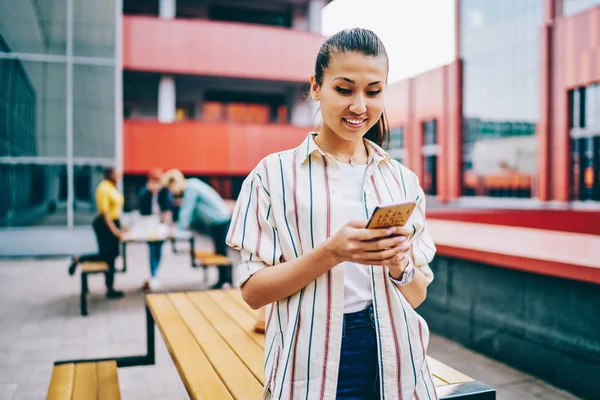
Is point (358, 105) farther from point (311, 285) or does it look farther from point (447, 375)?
point (447, 375)

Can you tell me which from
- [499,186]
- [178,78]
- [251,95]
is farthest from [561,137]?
[178,78]

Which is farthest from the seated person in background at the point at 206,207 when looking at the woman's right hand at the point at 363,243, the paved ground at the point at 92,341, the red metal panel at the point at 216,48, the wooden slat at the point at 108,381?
the red metal panel at the point at 216,48

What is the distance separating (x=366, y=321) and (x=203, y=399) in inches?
34.6

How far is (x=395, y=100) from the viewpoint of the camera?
27.6 meters

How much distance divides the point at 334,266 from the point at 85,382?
217 centimetres

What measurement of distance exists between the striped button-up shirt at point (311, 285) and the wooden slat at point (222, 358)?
27.5 inches

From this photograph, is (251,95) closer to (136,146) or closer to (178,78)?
(178,78)

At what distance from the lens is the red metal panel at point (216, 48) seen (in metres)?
15.7

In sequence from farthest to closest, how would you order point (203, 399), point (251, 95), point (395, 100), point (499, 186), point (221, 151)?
point (395, 100)
point (499, 186)
point (251, 95)
point (221, 151)
point (203, 399)

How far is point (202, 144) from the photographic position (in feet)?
54.4

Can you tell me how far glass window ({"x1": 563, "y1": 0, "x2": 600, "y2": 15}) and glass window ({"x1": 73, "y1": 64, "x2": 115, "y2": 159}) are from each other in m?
14.5

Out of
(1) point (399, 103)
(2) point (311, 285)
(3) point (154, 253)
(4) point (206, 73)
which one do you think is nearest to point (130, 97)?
(4) point (206, 73)

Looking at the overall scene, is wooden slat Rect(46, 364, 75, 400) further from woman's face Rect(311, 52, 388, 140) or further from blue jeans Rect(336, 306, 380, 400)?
woman's face Rect(311, 52, 388, 140)

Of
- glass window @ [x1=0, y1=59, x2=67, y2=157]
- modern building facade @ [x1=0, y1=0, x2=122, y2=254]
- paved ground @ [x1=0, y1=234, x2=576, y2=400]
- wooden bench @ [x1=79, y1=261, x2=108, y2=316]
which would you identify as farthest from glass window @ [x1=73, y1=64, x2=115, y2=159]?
wooden bench @ [x1=79, y1=261, x2=108, y2=316]
